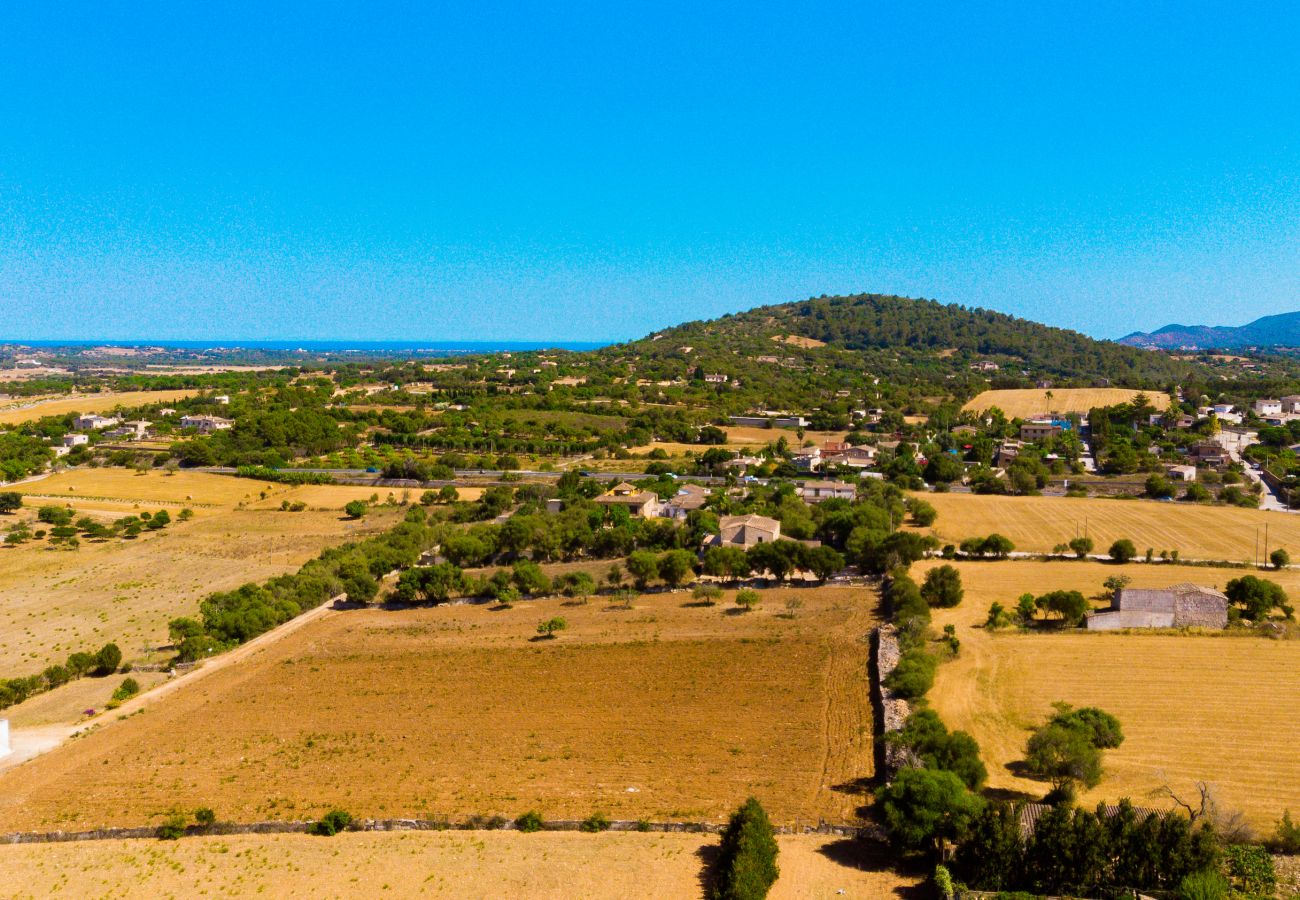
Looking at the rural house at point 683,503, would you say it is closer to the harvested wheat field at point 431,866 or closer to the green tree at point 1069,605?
the green tree at point 1069,605

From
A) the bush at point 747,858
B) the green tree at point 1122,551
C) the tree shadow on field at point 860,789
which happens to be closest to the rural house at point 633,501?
the green tree at point 1122,551

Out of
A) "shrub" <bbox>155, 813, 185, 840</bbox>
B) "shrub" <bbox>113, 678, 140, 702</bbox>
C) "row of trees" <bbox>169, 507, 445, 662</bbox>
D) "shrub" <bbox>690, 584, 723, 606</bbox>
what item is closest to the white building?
"row of trees" <bbox>169, 507, 445, 662</bbox>

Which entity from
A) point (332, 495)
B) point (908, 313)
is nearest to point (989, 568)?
→ point (332, 495)

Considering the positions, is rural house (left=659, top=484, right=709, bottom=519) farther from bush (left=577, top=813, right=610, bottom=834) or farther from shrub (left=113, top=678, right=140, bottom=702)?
bush (left=577, top=813, right=610, bottom=834)

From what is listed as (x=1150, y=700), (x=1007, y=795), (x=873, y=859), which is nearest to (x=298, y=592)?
(x=873, y=859)

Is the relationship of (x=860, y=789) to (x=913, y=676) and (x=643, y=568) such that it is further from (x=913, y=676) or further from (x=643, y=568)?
(x=643, y=568)

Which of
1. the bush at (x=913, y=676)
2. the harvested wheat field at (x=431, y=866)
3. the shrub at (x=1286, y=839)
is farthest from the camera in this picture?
the bush at (x=913, y=676)

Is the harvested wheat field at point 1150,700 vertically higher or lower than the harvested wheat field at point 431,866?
higher
